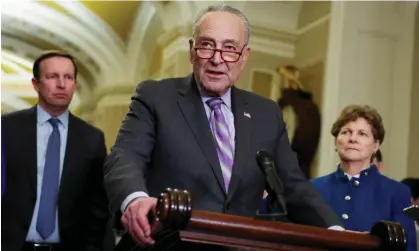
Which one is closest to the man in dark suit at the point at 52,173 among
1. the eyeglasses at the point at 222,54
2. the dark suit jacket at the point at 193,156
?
the dark suit jacket at the point at 193,156

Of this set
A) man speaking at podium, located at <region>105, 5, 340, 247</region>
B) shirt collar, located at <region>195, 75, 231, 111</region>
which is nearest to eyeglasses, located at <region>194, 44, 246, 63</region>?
man speaking at podium, located at <region>105, 5, 340, 247</region>

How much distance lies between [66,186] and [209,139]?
53.3 inches

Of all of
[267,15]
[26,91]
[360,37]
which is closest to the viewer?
[360,37]

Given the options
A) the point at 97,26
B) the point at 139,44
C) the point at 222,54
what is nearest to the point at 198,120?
the point at 222,54

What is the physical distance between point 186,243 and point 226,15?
24.9 inches

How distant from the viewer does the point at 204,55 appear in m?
1.89

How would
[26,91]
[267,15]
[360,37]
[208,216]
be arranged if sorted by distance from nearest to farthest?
[208,216], [360,37], [267,15], [26,91]

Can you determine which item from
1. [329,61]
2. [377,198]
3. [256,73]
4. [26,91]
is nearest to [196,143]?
[377,198]

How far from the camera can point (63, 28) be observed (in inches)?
457

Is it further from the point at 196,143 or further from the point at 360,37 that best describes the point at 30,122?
the point at 360,37

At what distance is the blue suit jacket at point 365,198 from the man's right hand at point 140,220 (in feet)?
4.84

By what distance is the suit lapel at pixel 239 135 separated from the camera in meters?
1.86

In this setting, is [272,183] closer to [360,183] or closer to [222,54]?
[222,54]

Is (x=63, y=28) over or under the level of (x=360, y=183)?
over
